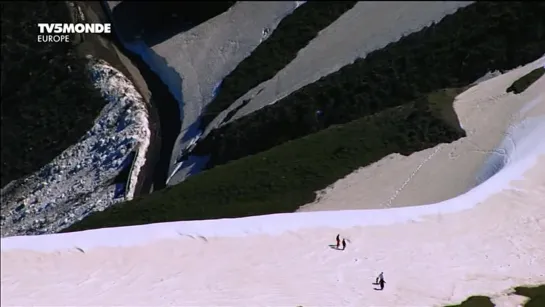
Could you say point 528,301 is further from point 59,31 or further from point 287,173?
point 59,31

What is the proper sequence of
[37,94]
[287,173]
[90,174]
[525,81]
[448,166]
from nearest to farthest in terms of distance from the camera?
[287,173], [448,166], [525,81], [90,174], [37,94]

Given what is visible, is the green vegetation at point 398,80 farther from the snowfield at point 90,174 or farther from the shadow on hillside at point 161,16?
the shadow on hillside at point 161,16

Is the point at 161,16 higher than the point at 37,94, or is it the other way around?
the point at 161,16

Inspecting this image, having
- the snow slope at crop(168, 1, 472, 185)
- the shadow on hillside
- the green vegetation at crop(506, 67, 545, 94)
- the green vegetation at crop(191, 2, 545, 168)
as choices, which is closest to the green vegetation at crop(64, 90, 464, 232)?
the green vegetation at crop(506, 67, 545, 94)

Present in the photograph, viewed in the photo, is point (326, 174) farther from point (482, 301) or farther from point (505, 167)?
point (482, 301)

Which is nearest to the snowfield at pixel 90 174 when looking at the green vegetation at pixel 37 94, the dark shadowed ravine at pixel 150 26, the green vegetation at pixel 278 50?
the green vegetation at pixel 37 94

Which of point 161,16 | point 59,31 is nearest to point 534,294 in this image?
point 59,31
